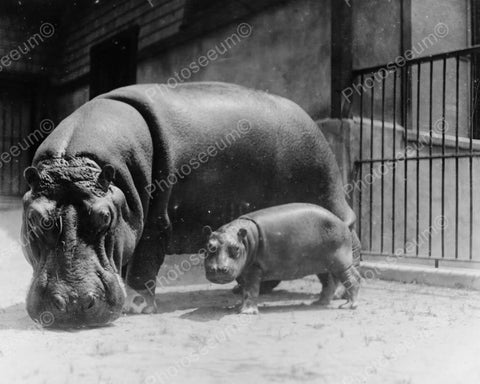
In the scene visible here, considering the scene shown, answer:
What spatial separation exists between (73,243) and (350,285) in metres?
2.08

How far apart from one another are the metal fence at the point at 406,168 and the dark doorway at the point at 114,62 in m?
5.00

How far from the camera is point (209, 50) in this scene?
9.06m

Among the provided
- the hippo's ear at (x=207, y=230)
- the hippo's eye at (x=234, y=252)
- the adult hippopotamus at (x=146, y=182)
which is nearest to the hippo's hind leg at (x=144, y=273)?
the adult hippopotamus at (x=146, y=182)

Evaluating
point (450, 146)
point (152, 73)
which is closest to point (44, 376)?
point (450, 146)

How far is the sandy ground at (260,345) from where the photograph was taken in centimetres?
265

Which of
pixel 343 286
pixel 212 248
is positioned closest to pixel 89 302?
pixel 212 248

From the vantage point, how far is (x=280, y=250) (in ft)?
14.6

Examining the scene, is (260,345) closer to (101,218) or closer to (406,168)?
(101,218)

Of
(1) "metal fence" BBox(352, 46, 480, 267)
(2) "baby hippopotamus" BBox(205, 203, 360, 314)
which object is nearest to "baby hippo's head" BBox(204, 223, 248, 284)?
(2) "baby hippopotamus" BBox(205, 203, 360, 314)

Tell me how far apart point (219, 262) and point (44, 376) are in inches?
63.9

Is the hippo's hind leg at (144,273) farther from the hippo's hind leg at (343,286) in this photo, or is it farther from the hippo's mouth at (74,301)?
the hippo's hind leg at (343,286)

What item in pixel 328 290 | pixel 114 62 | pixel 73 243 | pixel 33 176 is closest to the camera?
pixel 73 243

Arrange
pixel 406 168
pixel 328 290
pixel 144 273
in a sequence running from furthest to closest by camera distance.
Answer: pixel 406 168, pixel 328 290, pixel 144 273

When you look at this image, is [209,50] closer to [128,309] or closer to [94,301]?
[128,309]
